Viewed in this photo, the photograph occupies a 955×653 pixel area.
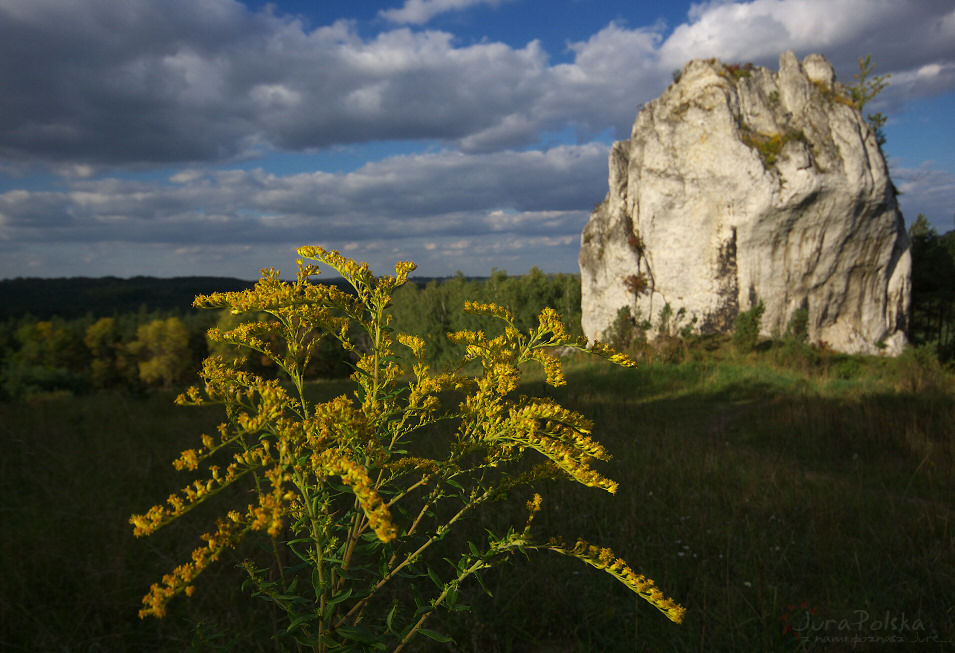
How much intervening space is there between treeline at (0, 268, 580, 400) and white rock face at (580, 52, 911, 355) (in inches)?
134

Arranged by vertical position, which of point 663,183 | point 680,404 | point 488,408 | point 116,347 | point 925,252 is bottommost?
point 680,404

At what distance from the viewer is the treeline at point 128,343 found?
7.92m

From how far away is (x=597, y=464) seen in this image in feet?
17.6

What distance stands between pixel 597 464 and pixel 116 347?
470 inches

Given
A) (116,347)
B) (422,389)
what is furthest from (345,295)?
(116,347)

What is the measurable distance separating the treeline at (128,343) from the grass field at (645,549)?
1.34m

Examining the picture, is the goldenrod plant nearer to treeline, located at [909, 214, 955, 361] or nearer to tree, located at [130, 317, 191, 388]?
tree, located at [130, 317, 191, 388]

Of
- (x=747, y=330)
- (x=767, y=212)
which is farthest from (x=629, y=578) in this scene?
(x=767, y=212)

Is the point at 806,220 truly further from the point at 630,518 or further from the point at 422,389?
the point at 422,389

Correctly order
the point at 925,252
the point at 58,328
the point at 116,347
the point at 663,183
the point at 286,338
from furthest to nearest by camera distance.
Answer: the point at 925,252, the point at 663,183, the point at 116,347, the point at 58,328, the point at 286,338

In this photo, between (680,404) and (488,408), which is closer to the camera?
(488,408)

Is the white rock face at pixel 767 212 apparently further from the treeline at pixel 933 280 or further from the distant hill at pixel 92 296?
the distant hill at pixel 92 296

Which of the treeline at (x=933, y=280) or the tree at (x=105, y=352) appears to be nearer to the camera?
the tree at (x=105, y=352)

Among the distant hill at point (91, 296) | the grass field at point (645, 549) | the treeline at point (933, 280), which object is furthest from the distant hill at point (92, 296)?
the treeline at point (933, 280)
